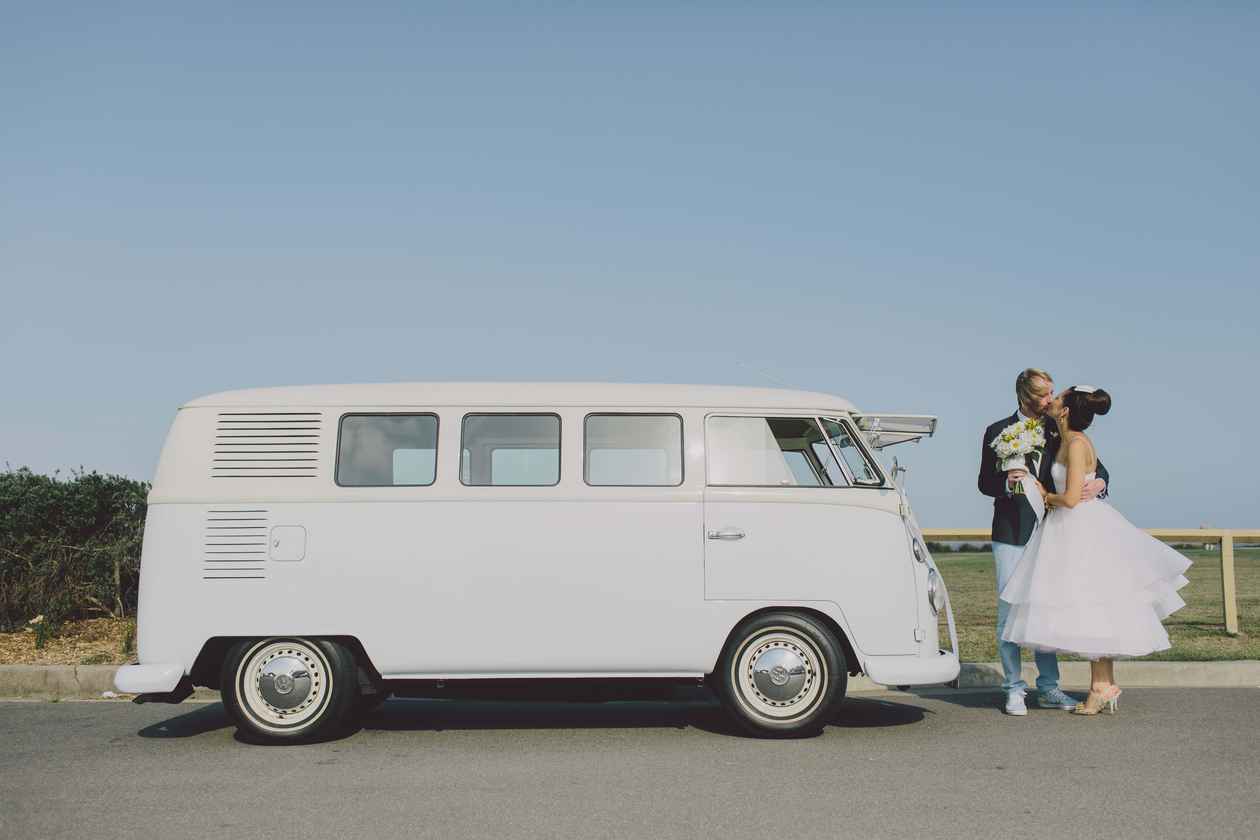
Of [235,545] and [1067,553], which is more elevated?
[235,545]

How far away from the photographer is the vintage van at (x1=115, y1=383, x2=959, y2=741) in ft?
22.7

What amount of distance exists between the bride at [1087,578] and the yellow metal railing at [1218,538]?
3.96 m

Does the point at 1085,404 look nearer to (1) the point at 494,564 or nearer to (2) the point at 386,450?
(1) the point at 494,564

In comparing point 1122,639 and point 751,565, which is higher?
point 751,565

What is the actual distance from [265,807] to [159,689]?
1.78 m

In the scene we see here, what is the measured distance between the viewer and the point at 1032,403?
25.7 ft

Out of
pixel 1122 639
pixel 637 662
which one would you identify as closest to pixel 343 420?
pixel 637 662

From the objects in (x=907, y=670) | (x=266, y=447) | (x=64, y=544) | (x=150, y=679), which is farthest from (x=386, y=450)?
(x=64, y=544)

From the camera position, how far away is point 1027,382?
25.6ft

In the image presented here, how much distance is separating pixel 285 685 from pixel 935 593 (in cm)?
413

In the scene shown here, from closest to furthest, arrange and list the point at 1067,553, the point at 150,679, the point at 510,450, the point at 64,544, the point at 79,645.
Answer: the point at 150,679 < the point at 510,450 < the point at 1067,553 < the point at 79,645 < the point at 64,544

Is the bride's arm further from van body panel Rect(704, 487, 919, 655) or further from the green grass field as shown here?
the green grass field

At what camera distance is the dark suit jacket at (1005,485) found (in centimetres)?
796

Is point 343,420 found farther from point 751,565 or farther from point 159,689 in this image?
point 751,565
